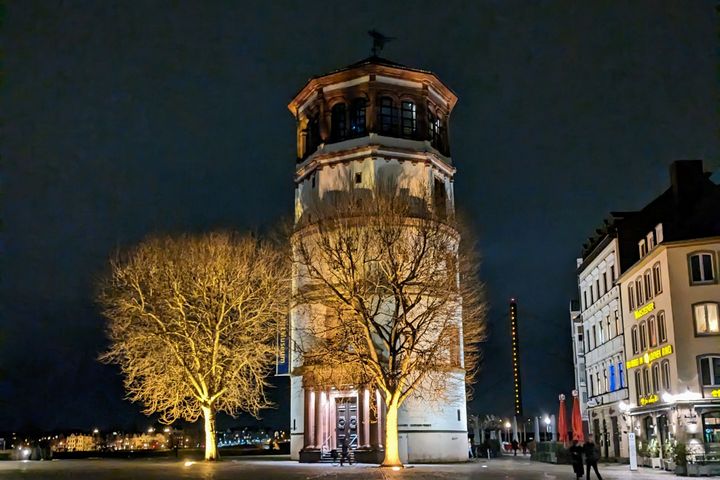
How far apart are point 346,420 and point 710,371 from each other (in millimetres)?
21251

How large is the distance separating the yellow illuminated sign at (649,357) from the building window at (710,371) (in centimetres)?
204

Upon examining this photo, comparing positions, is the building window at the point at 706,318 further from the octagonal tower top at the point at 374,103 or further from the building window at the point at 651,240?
the octagonal tower top at the point at 374,103

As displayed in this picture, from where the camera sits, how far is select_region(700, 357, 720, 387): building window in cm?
4434

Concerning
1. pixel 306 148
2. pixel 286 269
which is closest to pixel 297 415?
pixel 286 269

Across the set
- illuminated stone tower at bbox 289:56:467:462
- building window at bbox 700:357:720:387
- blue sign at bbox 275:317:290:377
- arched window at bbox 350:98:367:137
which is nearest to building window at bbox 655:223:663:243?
building window at bbox 700:357:720:387

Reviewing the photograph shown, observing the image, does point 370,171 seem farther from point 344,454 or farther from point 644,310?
point 644,310

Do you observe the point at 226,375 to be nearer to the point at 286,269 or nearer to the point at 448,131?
the point at 286,269

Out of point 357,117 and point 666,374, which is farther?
point 357,117

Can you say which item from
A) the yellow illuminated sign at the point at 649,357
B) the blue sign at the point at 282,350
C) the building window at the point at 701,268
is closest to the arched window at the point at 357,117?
the blue sign at the point at 282,350

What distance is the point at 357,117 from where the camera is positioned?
55.1 metres

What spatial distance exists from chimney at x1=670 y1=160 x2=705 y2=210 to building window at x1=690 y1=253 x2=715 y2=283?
315 inches

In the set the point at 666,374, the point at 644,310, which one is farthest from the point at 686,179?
the point at 666,374

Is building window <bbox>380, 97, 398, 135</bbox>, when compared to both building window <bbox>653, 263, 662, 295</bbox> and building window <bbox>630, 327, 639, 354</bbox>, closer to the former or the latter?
building window <bbox>653, 263, 662, 295</bbox>

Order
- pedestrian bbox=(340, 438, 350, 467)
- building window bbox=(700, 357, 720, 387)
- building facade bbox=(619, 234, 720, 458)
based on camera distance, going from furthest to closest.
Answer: pedestrian bbox=(340, 438, 350, 467) → building window bbox=(700, 357, 720, 387) → building facade bbox=(619, 234, 720, 458)
